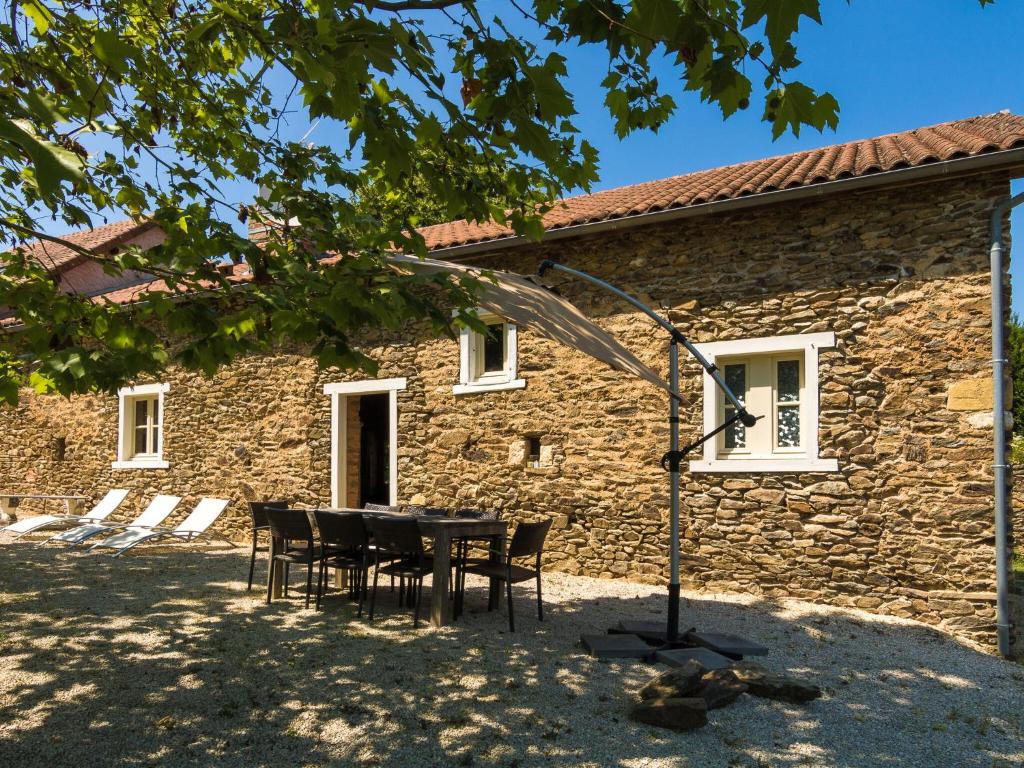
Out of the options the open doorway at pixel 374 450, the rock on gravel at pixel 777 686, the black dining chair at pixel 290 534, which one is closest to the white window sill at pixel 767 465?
the rock on gravel at pixel 777 686

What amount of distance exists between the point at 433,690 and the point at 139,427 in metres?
9.82

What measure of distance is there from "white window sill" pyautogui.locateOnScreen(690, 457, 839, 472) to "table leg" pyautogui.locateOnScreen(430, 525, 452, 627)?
9.22 feet

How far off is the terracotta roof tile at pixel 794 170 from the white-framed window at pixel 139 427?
5662 millimetres

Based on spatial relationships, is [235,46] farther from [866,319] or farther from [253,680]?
[866,319]

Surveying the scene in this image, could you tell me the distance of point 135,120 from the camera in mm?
4531

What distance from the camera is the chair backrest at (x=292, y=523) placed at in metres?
5.98

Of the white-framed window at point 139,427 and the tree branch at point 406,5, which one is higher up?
the tree branch at point 406,5

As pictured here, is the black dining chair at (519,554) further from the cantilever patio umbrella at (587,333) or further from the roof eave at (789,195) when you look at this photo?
the roof eave at (789,195)

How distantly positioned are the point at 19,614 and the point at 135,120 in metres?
3.84

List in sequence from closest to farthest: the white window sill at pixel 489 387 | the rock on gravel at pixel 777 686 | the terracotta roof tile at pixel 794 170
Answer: the rock on gravel at pixel 777 686 < the terracotta roof tile at pixel 794 170 < the white window sill at pixel 489 387

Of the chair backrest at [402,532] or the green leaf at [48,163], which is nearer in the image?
the green leaf at [48,163]

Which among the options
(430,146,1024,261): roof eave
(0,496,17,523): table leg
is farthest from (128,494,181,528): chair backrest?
(430,146,1024,261): roof eave

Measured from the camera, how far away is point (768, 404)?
23.1 ft

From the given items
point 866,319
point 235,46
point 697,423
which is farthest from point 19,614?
point 866,319
